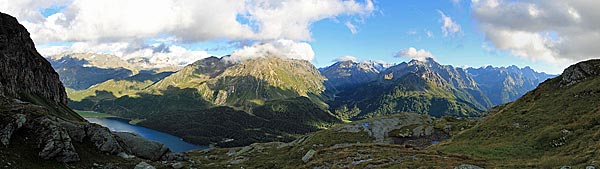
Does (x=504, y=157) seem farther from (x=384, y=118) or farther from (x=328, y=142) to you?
(x=384, y=118)

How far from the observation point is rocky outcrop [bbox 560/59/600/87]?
7669cm

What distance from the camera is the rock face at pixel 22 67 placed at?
125m

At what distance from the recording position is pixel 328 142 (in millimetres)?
106188

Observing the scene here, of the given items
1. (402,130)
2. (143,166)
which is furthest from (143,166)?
(402,130)

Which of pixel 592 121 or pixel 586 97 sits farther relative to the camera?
pixel 586 97

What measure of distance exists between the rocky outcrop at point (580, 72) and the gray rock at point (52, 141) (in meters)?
94.6

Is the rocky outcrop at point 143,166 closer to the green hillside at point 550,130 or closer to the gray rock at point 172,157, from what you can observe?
the gray rock at point 172,157

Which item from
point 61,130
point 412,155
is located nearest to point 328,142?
point 412,155

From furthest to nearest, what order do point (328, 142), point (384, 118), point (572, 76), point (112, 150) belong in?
point (384, 118) → point (328, 142) → point (572, 76) → point (112, 150)

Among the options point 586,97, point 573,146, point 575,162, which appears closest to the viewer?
point 575,162

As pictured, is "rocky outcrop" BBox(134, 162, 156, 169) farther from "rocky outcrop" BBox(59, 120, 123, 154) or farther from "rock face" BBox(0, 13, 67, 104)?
"rock face" BBox(0, 13, 67, 104)

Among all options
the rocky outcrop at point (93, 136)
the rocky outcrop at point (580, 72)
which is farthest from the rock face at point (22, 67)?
the rocky outcrop at point (580, 72)

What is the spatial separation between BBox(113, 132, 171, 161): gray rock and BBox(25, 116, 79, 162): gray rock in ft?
62.3

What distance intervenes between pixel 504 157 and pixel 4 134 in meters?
56.2
